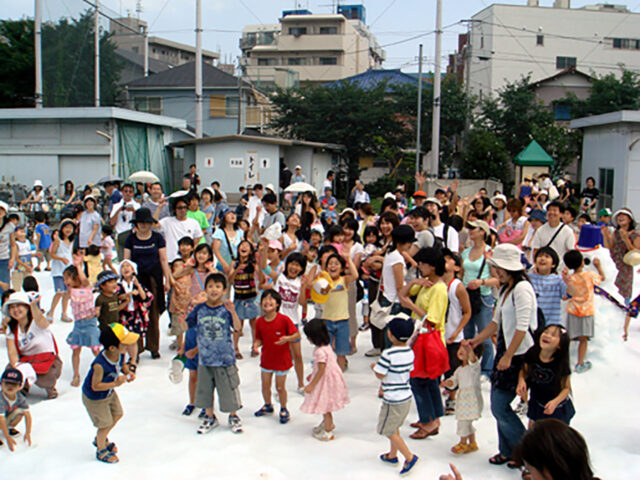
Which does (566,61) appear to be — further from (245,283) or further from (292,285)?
(292,285)

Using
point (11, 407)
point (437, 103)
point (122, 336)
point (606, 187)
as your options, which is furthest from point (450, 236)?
point (437, 103)

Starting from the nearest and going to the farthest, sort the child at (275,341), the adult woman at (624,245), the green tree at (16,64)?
the child at (275,341) < the adult woman at (624,245) < the green tree at (16,64)

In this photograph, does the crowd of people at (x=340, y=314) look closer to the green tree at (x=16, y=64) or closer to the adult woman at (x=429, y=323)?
the adult woman at (x=429, y=323)

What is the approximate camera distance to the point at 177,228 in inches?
328

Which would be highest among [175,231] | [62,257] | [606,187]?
[606,187]

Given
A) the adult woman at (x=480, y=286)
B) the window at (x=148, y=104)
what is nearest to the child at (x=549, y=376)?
the adult woman at (x=480, y=286)

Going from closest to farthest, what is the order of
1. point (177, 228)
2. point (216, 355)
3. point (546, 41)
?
point (216, 355), point (177, 228), point (546, 41)

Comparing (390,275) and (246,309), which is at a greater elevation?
(390,275)

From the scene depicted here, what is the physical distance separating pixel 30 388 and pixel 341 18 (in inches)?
2196

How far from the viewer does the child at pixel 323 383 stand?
536 cm

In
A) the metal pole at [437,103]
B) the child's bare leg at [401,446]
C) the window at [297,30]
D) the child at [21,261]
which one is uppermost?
the window at [297,30]

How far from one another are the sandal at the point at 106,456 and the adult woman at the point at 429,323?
256 cm

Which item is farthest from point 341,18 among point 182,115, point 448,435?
point 448,435

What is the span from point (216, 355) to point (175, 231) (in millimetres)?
3176
